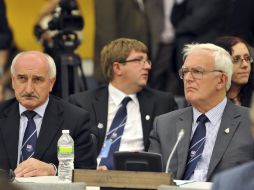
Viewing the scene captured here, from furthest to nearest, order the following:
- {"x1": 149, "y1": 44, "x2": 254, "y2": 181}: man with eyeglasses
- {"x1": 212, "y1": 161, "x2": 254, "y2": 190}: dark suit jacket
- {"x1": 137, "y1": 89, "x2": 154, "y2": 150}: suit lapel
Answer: {"x1": 137, "y1": 89, "x2": 154, "y2": 150}: suit lapel, {"x1": 149, "y1": 44, "x2": 254, "y2": 181}: man with eyeglasses, {"x1": 212, "y1": 161, "x2": 254, "y2": 190}: dark suit jacket

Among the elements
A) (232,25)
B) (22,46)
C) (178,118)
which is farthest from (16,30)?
(178,118)

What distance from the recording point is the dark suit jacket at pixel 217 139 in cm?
793

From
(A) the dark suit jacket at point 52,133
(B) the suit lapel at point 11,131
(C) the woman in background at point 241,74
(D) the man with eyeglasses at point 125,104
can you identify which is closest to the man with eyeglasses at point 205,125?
(A) the dark suit jacket at point 52,133

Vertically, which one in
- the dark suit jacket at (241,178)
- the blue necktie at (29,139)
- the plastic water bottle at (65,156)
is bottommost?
the blue necktie at (29,139)

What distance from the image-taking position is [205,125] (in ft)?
27.0

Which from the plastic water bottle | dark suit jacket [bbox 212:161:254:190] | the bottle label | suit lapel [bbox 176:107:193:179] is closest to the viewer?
dark suit jacket [bbox 212:161:254:190]

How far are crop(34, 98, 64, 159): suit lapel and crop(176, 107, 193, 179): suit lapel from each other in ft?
2.89

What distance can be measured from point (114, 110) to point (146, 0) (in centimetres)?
295

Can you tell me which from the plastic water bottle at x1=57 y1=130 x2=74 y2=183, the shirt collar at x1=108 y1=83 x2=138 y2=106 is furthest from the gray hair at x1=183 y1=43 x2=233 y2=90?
the shirt collar at x1=108 y1=83 x2=138 y2=106

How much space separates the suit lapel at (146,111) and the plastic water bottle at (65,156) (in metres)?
1.75

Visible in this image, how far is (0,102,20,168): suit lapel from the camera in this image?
8.47 m

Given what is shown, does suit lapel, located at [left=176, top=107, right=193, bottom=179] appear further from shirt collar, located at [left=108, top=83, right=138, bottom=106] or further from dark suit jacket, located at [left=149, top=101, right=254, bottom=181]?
shirt collar, located at [left=108, top=83, right=138, bottom=106]

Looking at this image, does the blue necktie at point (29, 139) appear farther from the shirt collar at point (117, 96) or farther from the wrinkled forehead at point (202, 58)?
the shirt collar at point (117, 96)

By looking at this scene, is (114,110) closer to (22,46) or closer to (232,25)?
(232,25)
